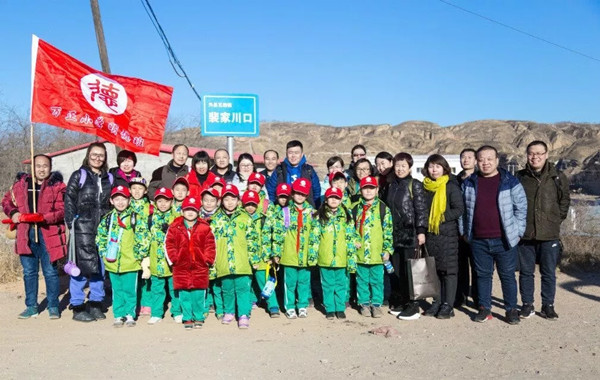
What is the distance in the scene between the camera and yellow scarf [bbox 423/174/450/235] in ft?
19.6

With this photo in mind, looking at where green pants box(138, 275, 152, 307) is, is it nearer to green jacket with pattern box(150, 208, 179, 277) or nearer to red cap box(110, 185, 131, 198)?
green jacket with pattern box(150, 208, 179, 277)

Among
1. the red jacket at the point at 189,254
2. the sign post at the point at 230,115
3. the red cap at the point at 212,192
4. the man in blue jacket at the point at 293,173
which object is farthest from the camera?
the sign post at the point at 230,115

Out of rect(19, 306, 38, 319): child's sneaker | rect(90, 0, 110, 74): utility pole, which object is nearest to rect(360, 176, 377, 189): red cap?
rect(19, 306, 38, 319): child's sneaker

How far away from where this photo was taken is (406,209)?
612 cm

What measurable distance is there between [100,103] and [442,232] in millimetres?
4525

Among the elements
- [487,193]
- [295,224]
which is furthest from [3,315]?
[487,193]

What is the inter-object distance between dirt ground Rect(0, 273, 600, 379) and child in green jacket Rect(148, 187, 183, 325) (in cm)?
16

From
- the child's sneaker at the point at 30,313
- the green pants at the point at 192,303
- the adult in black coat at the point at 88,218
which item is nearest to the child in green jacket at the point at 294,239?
the green pants at the point at 192,303

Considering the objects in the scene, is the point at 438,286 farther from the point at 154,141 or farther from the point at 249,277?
the point at 154,141

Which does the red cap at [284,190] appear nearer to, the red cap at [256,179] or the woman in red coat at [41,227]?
the red cap at [256,179]

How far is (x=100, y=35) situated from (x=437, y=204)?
8.88 metres

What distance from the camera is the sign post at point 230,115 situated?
8477 millimetres

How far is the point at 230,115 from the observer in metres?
8.61

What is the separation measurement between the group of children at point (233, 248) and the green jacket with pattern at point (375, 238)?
1cm
